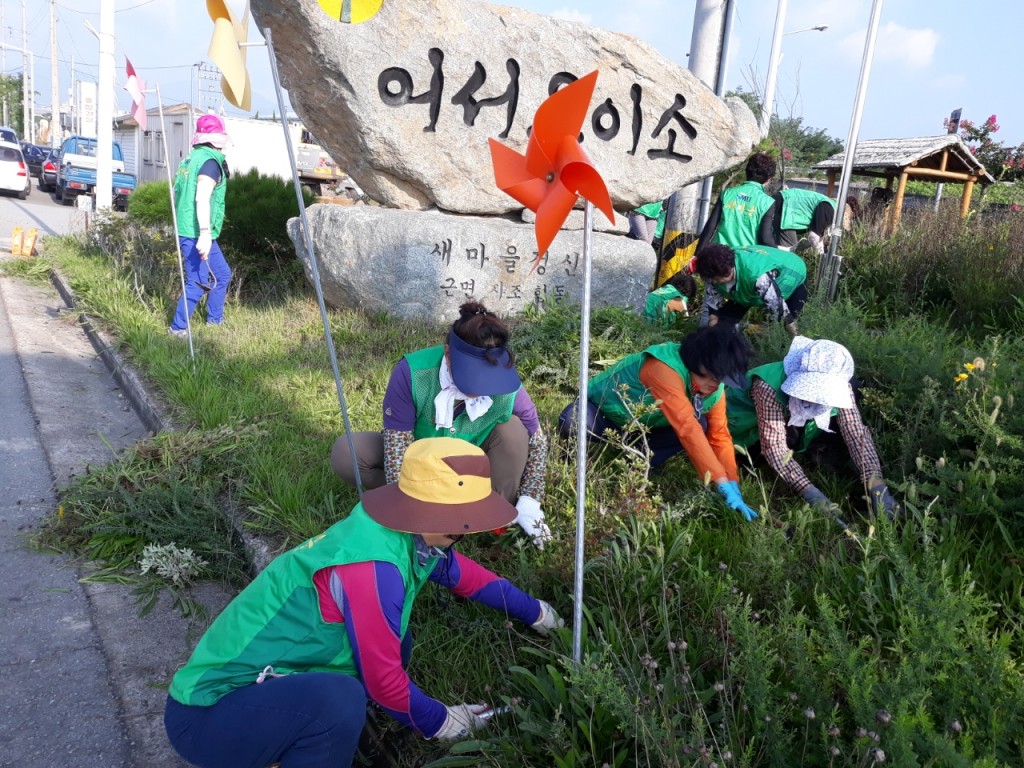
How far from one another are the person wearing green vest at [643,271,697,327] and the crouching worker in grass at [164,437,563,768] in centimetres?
395

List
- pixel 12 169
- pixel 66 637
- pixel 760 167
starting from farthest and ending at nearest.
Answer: pixel 12 169, pixel 760 167, pixel 66 637

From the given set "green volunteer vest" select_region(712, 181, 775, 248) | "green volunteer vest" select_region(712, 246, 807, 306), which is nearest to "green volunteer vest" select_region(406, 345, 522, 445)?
"green volunteer vest" select_region(712, 246, 807, 306)

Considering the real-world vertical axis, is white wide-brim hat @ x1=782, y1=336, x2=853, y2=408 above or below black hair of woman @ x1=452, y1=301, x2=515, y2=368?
below

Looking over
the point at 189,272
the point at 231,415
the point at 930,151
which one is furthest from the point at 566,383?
the point at 930,151

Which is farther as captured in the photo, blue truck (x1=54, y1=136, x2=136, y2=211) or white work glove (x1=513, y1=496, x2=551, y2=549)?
blue truck (x1=54, y1=136, x2=136, y2=211)

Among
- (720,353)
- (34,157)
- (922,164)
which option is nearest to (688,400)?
(720,353)

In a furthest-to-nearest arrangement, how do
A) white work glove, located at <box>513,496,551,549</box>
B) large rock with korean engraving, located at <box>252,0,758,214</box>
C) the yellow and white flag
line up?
large rock with korean engraving, located at <box>252,0,758,214</box>, the yellow and white flag, white work glove, located at <box>513,496,551,549</box>

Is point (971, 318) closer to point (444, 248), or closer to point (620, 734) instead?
point (444, 248)

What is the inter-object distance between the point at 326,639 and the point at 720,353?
182cm

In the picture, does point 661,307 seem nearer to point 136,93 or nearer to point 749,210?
point 749,210

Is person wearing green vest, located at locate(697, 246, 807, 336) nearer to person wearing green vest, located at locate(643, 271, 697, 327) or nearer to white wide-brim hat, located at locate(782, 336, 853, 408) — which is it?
person wearing green vest, located at locate(643, 271, 697, 327)

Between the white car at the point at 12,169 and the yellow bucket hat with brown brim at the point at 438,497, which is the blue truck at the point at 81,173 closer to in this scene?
the white car at the point at 12,169

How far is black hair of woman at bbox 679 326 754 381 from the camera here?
312 cm

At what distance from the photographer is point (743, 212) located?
6125mm
